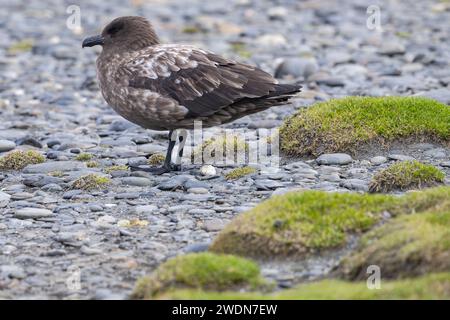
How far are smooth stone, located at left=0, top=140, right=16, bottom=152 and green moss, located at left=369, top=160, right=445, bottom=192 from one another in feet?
18.7

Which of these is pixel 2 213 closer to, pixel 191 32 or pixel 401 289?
pixel 401 289

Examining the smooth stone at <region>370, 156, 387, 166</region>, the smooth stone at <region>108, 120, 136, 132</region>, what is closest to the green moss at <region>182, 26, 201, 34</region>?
the smooth stone at <region>108, 120, 136, 132</region>

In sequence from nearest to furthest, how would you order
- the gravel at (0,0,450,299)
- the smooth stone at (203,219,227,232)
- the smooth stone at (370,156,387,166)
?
1. the gravel at (0,0,450,299)
2. the smooth stone at (203,219,227,232)
3. the smooth stone at (370,156,387,166)

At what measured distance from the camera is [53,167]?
39.5 feet

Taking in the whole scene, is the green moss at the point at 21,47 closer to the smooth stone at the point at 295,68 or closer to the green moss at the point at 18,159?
the smooth stone at the point at 295,68

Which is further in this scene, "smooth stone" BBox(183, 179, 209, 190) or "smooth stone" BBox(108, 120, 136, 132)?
"smooth stone" BBox(108, 120, 136, 132)

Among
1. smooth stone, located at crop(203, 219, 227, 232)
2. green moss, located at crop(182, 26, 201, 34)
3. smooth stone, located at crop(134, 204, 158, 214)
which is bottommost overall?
smooth stone, located at crop(203, 219, 227, 232)

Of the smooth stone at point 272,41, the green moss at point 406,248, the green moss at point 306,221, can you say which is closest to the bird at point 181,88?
the green moss at point 306,221

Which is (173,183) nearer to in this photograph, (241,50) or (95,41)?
(95,41)

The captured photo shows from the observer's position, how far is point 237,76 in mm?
11430

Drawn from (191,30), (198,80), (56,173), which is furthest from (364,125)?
(191,30)

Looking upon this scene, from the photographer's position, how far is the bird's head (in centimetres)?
1197

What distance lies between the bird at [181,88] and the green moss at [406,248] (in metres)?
3.94

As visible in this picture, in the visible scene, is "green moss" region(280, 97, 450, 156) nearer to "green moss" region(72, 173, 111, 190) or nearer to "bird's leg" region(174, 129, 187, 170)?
"bird's leg" region(174, 129, 187, 170)
